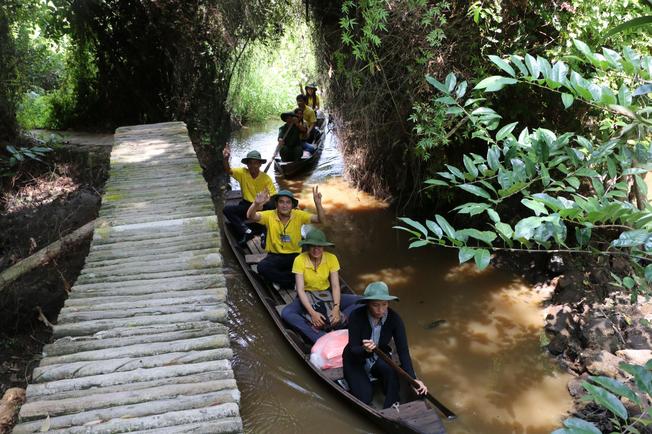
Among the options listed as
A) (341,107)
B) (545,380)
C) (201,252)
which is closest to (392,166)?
(341,107)

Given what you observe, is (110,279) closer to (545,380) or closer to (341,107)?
(545,380)

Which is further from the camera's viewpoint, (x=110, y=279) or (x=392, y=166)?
(x=392, y=166)

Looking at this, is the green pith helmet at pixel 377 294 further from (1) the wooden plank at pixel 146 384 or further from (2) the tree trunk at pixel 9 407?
(2) the tree trunk at pixel 9 407

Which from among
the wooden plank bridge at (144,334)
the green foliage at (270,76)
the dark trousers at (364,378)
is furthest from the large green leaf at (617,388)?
the green foliage at (270,76)

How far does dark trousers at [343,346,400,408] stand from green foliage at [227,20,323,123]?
7.99m

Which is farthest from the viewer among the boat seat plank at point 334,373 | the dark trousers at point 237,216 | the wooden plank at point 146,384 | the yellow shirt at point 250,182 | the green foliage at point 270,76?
the green foliage at point 270,76

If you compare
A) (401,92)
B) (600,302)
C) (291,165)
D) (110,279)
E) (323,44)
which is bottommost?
(600,302)

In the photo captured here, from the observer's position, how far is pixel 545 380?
244 inches

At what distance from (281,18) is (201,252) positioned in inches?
311

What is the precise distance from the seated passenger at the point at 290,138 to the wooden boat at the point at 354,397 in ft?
17.0

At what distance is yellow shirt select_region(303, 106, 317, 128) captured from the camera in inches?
520

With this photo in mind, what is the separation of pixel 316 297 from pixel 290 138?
22.1ft

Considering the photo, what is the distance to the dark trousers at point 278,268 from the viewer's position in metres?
7.07

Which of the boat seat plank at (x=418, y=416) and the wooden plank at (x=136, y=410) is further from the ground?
the wooden plank at (x=136, y=410)
